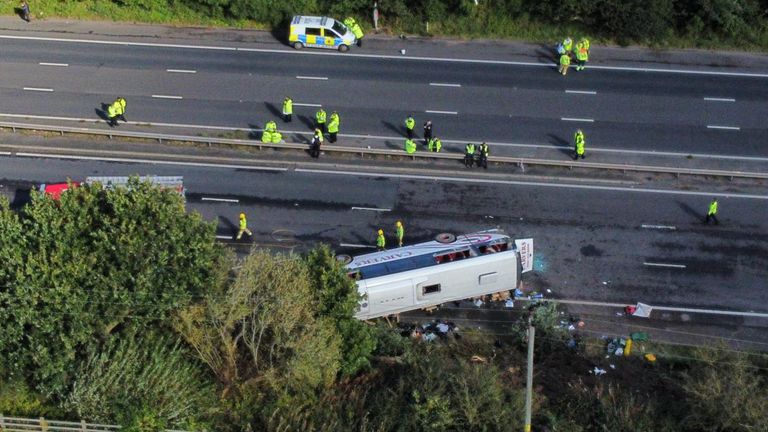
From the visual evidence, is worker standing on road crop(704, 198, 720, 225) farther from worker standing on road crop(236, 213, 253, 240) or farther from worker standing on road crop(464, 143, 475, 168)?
worker standing on road crop(236, 213, 253, 240)

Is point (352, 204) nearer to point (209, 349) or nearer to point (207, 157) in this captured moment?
point (207, 157)

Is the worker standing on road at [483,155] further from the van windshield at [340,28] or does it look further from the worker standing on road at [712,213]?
the van windshield at [340,28]

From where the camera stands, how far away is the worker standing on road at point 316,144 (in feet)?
127

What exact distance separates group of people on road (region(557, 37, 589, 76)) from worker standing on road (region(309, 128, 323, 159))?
12481mm

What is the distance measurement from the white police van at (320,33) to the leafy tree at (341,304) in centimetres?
1951

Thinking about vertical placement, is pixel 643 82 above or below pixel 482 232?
above

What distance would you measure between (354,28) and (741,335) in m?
24.0

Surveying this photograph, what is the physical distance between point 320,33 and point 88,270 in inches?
888

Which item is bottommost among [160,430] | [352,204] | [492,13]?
[160,430]

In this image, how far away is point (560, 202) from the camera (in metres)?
36.7

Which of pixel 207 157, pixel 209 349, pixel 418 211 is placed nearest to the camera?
pixel 209 349

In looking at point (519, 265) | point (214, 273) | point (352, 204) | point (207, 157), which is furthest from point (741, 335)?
point (207, 157)

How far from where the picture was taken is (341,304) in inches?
1091

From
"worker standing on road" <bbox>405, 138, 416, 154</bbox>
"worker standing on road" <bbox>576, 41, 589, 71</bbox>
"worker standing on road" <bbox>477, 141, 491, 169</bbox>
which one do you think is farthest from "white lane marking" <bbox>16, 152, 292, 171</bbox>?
"worker standing on road" <bbox>576, 41, 589, 71</bbox>
